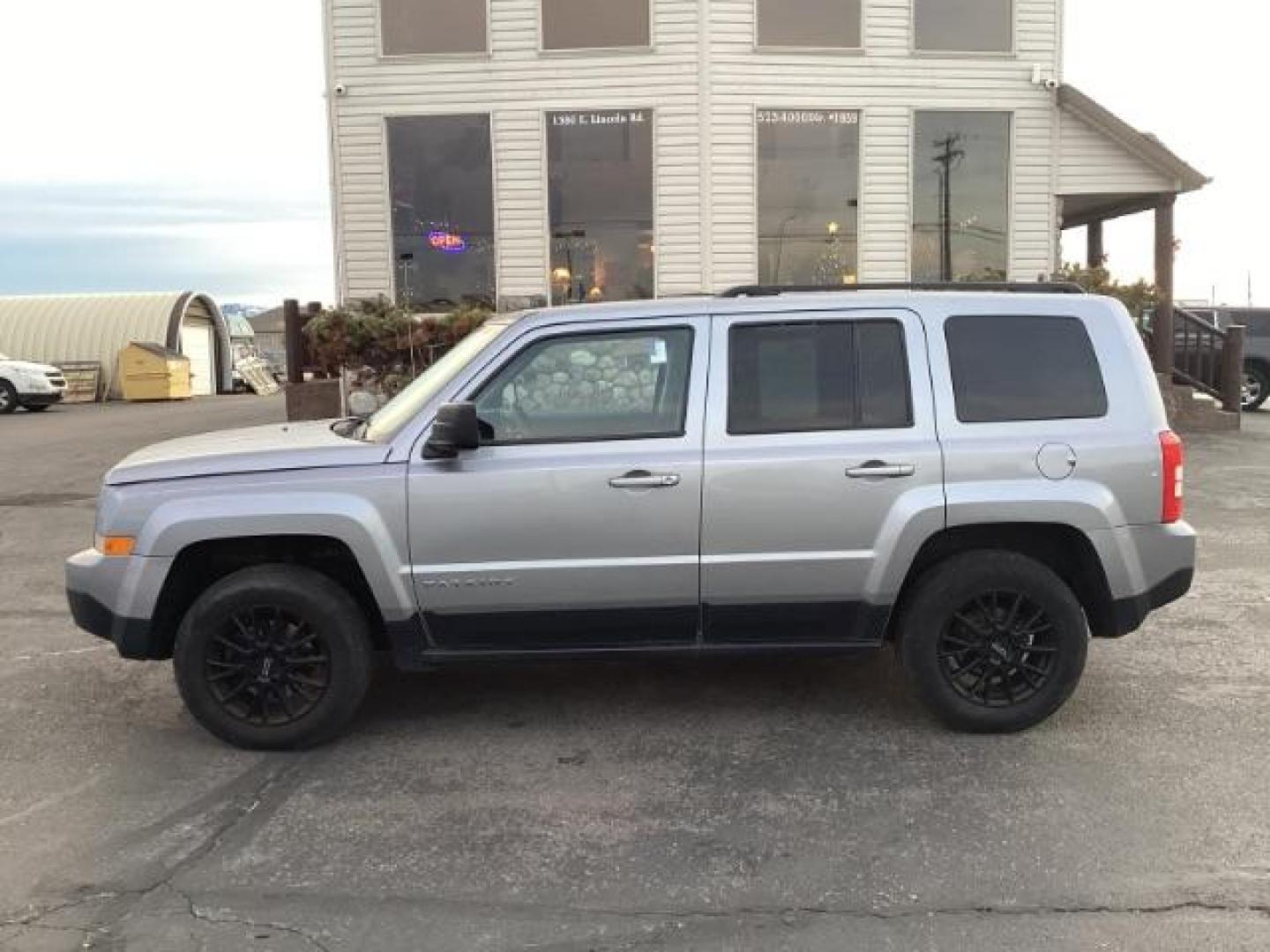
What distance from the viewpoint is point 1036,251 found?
45.5ft

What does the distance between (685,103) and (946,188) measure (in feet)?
11.2

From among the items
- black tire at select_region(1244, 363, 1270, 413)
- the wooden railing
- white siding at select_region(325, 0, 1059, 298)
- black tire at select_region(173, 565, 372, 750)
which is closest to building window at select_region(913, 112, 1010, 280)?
white siding at select_region(325, 0, 1059, 298)

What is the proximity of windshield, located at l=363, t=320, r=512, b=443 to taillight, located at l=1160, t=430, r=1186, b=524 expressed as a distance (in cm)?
266

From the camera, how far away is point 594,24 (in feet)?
43.5

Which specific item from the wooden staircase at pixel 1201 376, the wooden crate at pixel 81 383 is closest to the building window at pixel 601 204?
the wooden staircase at pixel 1201 376

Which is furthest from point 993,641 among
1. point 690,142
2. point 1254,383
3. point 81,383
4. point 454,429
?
point 81,383

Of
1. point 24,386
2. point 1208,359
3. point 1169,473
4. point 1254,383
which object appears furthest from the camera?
point 24,386

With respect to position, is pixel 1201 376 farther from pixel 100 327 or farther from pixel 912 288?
pixel 100 327

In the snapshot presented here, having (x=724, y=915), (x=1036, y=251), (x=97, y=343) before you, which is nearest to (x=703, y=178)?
(x=1036, y=251)

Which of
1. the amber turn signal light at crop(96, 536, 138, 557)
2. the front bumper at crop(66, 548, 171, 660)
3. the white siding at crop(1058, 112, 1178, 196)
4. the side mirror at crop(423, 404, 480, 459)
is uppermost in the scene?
the white siding at crop(1058, 112, 1178, 196)

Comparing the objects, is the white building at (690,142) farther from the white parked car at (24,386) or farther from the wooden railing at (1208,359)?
the white parked car at (24,386)

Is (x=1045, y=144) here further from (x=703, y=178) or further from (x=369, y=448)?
(x=369, y=448)

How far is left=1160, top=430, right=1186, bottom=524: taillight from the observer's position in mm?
4402

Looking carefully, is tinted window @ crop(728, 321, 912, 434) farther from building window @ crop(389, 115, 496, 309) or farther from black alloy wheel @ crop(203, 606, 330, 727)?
building window @ crop(389, 115, 496, 309)
